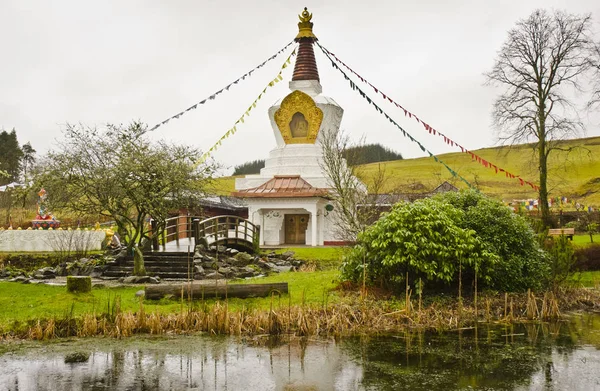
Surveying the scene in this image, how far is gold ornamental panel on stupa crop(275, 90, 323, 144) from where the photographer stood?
3350cm

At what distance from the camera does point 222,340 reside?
38.2 feet

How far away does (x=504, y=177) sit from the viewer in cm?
8762

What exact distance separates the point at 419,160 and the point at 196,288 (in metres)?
95.0

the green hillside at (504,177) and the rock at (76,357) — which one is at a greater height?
the green hillside at (504,177)

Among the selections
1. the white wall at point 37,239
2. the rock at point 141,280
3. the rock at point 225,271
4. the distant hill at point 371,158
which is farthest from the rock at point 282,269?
the distant hill at point 371,158

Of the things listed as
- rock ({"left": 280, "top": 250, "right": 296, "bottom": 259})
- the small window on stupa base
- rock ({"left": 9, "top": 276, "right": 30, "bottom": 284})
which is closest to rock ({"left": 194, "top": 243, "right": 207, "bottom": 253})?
rock ({"left": 280, "top": 250, "right": 296, "bottom": 259})

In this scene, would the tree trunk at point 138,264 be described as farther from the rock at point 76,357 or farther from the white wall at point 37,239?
the rock at point 76,357

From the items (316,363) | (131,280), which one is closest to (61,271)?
(131,280)

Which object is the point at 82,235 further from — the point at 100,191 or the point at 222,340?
the point at 222,340

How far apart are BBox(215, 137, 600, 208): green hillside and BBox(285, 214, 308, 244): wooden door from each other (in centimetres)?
2885

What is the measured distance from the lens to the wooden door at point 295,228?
1273 inches

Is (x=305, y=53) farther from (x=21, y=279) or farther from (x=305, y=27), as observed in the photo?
(x=21, y=279)

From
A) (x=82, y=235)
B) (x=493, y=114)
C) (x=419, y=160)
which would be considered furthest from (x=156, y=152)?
(x=419, y=160)

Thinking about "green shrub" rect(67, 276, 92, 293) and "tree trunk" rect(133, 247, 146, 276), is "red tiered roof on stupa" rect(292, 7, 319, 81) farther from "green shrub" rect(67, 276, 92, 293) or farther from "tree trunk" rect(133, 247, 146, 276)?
"green shrub" rect(67, 276, 92, 293)
